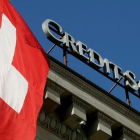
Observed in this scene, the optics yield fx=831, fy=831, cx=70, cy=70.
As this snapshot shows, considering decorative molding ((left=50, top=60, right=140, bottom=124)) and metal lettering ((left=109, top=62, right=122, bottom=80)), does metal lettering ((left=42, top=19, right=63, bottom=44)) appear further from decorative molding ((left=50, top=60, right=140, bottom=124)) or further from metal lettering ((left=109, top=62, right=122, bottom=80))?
decorative molding ((left=50, top=60, right=140, bottom=124))

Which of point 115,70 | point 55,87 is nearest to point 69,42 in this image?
point 115,70

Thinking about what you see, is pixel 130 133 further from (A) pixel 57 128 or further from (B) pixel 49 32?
(B) pixel 49 32

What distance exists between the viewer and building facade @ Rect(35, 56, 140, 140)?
1016 inches

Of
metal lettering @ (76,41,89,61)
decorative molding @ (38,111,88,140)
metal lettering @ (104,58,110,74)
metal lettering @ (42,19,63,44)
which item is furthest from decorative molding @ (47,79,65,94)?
metal lettering @ (104,58,110,74)

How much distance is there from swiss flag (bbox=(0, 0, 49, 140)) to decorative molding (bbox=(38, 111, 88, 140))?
1606 mm

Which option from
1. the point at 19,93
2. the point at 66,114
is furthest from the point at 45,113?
the point at 19,93

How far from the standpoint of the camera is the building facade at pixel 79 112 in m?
25.8

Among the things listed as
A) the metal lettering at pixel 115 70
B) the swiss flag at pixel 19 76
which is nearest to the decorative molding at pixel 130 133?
the swiss flag at pixel 19 76

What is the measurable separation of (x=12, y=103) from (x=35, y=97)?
4.16ft

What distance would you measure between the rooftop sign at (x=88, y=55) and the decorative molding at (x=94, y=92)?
10.8 ft

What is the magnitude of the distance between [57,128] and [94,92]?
226cm

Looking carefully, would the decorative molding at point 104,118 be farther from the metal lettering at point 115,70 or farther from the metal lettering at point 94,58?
the metal lettering at point 115,70

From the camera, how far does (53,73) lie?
1041 inches

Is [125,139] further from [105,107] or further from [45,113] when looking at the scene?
[45,113]
